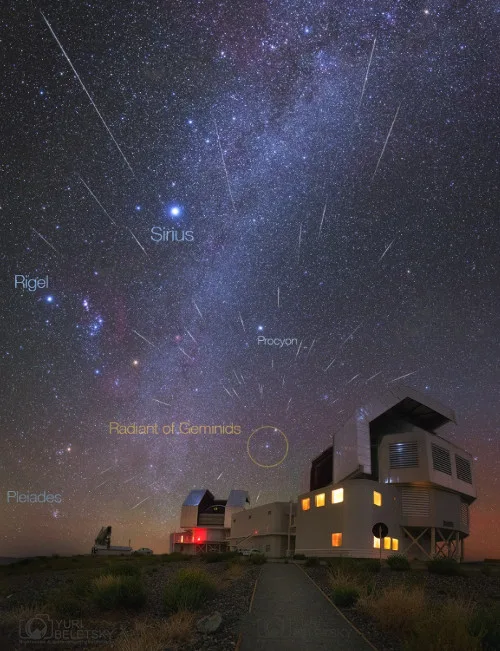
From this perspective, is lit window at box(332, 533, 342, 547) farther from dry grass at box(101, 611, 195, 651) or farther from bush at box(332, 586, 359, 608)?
dry grass at box(101, 611, 195, 651)

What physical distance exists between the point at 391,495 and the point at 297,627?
36.1 meters

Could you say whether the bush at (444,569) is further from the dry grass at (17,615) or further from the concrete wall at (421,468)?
the dry grass at (17,615)

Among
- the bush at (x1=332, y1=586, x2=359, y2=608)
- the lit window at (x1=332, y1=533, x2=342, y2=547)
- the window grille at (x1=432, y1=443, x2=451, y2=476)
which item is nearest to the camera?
the bush at (x1=332, y1=586, x2=359, y2=608)

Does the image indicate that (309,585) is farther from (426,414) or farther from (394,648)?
(426,414)

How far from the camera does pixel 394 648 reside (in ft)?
29.6

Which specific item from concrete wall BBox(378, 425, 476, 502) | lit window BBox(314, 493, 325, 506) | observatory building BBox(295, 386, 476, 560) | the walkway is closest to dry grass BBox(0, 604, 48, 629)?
the walkway

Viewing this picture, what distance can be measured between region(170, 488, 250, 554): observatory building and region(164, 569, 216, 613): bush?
64.4 meters

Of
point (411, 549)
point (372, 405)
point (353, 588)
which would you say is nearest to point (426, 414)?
point (372, 405)

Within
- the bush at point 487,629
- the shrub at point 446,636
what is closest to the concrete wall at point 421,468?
the bush at point 487,629

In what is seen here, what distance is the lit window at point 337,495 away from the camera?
43.4 meters

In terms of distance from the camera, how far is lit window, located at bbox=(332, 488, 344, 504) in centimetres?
4344

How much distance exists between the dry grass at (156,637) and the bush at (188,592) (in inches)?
96.1

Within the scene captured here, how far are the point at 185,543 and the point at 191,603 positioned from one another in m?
72.2

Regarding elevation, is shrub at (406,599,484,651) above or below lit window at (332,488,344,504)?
below
